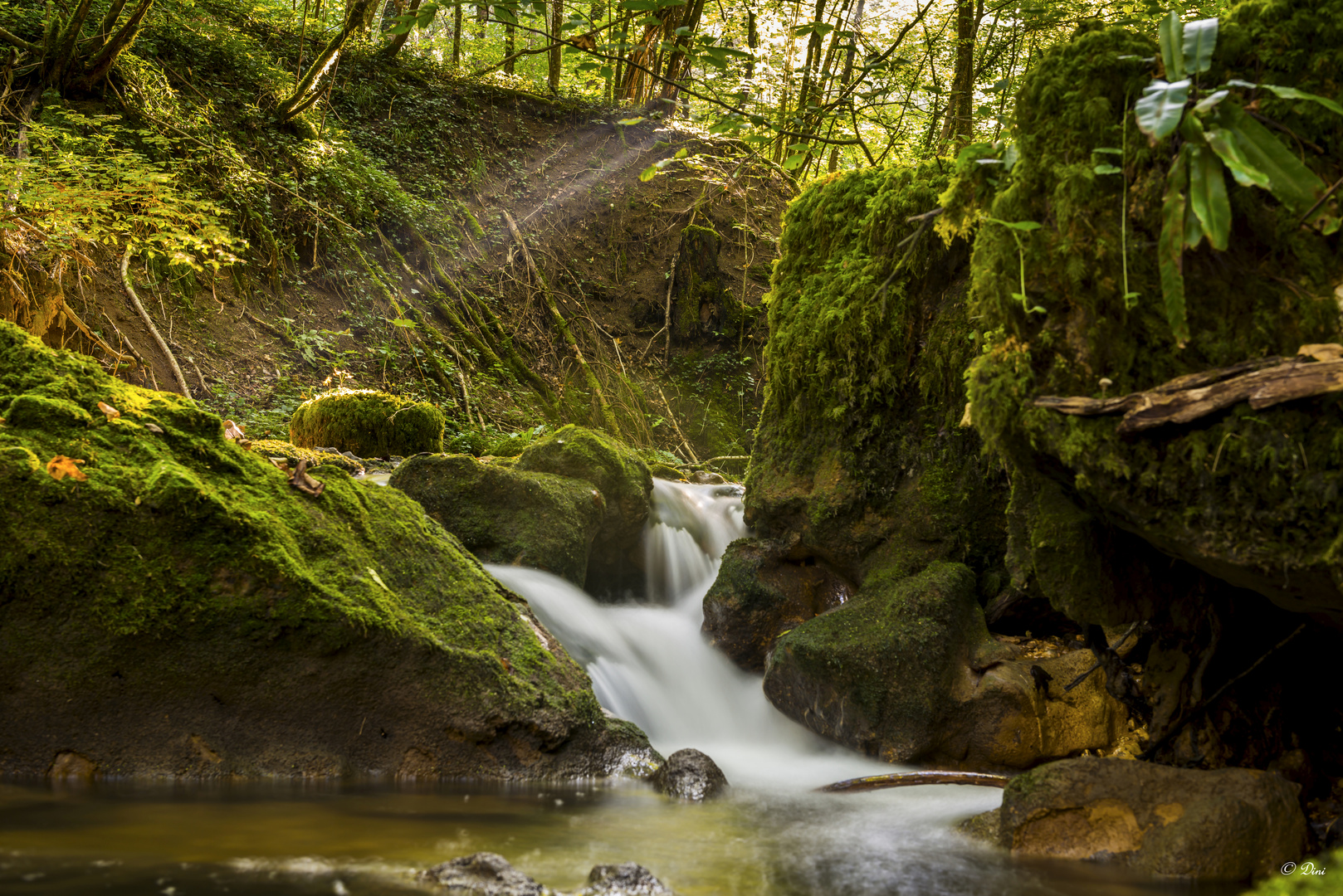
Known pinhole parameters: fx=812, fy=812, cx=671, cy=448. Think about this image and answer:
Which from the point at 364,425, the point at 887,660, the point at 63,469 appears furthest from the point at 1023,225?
the point at 364,425

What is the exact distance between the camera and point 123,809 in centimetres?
299

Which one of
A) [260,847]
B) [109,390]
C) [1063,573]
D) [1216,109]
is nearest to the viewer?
[1216,109]

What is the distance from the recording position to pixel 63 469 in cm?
357

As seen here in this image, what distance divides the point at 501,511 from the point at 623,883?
15.6 ft

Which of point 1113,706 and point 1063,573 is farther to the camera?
point 1113,706

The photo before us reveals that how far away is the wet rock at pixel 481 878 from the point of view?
2.36 metres

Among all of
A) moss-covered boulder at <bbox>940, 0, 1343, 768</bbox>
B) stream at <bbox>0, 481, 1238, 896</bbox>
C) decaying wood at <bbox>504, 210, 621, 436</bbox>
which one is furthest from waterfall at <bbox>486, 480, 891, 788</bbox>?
decaying wood at <bbox>504, 210, 621, 436</bbox>

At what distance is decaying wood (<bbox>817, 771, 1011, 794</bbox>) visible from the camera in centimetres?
427

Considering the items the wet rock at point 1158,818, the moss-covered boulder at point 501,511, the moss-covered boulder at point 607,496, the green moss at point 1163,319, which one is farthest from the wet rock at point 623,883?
the moss-covered boulder at point 607,496

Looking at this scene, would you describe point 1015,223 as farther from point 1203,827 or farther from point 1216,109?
point 1203,827

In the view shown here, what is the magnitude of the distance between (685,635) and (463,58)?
57.9 ft

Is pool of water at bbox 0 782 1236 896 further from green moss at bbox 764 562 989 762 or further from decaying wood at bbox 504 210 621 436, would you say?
decaying wood at bbox 504 210 621 436

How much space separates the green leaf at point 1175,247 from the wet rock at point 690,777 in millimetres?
2818

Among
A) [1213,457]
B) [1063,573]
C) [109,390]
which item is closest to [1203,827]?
[1063,573]
